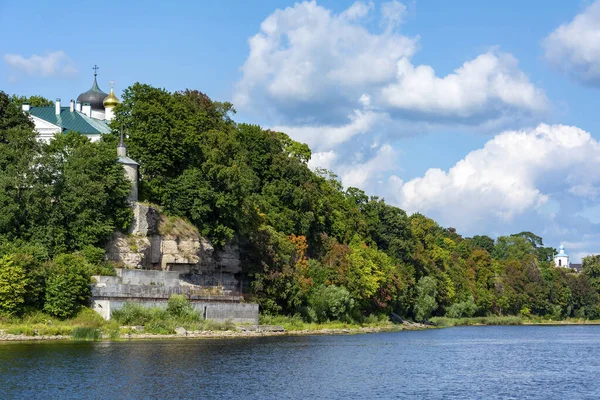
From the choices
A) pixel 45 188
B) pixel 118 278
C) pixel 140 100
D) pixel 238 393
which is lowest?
pixel 238 393

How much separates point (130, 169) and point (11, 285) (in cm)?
1755

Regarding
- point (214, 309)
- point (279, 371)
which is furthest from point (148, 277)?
point (279, 371)

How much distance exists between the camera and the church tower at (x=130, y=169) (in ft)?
254

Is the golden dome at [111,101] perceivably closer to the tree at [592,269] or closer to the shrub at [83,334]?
the shrub at [83,334]

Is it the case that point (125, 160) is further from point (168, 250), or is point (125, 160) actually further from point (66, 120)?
point (66, 120)

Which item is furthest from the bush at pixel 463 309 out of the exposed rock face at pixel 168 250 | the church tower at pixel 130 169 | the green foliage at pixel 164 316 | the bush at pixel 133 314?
the bush at pixel 133 314

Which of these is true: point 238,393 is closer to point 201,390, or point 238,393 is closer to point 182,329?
point 201,390

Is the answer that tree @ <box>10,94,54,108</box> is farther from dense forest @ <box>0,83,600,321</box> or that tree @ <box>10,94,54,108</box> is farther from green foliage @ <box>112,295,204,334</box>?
green foliage @ <box>112,295,204,334</box>

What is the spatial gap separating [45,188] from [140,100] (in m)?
16.2

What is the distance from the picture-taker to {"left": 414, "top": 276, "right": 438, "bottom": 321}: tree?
12250cm

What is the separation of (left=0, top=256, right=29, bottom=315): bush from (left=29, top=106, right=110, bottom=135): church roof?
117ft

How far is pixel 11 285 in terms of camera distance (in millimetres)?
64188

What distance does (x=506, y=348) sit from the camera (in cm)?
7838

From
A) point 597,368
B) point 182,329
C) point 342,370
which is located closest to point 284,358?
point 342,370
